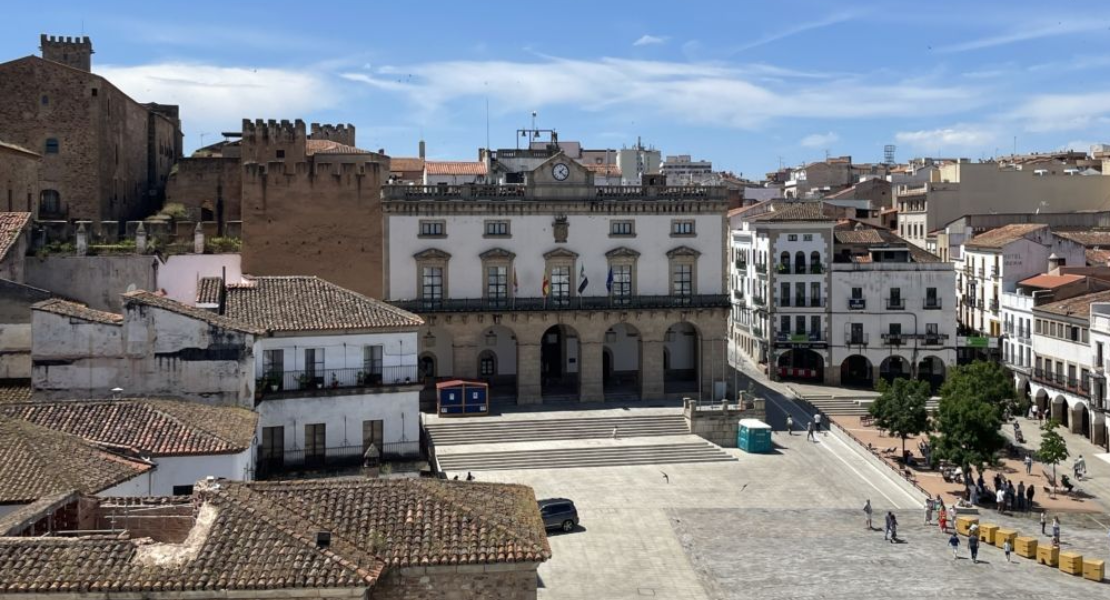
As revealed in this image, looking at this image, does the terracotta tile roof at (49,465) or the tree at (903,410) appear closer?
the terracotta tile roof at (49,465)

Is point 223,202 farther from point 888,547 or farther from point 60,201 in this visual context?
point 888,547

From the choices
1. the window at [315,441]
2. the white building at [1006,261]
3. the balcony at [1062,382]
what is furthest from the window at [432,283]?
the white building at [1006,261]

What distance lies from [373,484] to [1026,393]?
55.4m

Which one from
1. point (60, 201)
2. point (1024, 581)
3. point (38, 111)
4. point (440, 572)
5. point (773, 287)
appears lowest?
point (1024, 581)

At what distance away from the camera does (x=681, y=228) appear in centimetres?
5972

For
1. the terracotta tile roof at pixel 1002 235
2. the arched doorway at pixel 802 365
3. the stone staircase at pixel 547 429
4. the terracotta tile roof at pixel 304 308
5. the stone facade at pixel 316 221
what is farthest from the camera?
the terracotta tile roof at pixel 1002 235

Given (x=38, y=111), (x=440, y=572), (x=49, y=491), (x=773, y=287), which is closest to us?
(x=440, y=572)

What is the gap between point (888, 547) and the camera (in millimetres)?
37812

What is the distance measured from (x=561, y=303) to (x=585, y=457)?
36.3 ft

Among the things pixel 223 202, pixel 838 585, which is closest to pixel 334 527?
pixel 838 585

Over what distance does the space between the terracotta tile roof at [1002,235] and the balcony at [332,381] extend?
4593 cm

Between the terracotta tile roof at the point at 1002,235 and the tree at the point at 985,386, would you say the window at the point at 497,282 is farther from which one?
the terracotta tile roof at the point at 1002,235

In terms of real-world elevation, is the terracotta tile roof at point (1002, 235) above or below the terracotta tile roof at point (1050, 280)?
above

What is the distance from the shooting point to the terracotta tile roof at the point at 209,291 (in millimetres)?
38531
